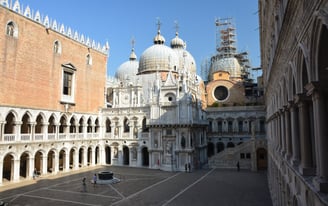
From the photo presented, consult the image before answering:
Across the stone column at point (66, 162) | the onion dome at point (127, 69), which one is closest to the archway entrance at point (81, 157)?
the stone column at point (66, 162)

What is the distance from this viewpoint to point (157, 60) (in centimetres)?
4644

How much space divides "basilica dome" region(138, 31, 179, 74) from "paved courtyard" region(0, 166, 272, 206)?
855 inches

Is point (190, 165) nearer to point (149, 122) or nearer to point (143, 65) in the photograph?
point (149, 122)

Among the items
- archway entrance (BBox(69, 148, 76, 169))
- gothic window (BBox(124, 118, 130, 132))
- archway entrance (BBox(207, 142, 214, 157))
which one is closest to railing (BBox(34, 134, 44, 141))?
archway entrance (BBox(69, 148, 76, 169))

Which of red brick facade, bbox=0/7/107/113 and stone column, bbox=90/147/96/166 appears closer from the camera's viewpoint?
red brick facade, bbox=0/7/107/113

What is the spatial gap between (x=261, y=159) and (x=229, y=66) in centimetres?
2574

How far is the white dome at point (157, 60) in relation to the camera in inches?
1826

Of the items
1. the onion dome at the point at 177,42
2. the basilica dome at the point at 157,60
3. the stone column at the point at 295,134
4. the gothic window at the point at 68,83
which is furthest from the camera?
the onion dome at the point at 177,42

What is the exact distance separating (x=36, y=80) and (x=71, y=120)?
7.83 m

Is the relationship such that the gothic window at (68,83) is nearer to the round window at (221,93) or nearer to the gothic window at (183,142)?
the gothic window at (183,142)

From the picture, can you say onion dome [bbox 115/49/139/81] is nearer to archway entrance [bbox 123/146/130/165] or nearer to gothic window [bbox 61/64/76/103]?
archway entrance [bbox 123/146/130/165]

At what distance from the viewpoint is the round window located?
159 ft

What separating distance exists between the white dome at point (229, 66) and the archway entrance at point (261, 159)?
23.9m

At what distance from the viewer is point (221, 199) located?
19344 mm
